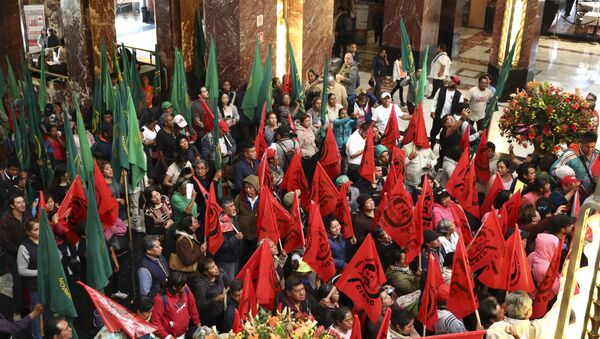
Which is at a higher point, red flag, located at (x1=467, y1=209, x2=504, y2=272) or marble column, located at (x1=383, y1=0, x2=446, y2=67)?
marble column, located at (x1=383, y1=0, x2=446, y2=67)

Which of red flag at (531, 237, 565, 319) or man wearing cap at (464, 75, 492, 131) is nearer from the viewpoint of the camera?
red flag at (531, 237, 565, 319)

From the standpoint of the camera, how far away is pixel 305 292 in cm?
583

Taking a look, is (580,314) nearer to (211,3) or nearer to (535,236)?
(535,236)

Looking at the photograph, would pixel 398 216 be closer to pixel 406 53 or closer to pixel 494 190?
pixel 494 190

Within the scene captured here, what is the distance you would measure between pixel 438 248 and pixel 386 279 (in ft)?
2.14

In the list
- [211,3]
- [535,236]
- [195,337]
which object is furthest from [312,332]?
[211,3]

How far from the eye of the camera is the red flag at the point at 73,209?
A: 6.70 m

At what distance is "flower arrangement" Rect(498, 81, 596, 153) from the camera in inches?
346

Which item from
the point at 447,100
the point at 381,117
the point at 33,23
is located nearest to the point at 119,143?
the point at 381,117

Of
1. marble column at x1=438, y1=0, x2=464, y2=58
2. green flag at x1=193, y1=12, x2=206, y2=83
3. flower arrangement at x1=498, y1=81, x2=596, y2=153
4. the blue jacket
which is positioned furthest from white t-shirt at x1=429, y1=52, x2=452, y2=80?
marble column at x1=438, y1=0, x2=464, y2=58

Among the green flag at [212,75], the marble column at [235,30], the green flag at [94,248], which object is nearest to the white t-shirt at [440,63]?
the marble column at [235,30]

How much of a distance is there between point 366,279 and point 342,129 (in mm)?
4218

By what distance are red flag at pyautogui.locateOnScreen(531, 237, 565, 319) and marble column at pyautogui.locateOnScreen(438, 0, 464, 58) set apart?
12526 mm

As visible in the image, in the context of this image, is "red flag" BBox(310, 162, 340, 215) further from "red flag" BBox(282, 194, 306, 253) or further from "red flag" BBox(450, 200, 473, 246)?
"red flag" BBox(450, 200, 473, 246)
